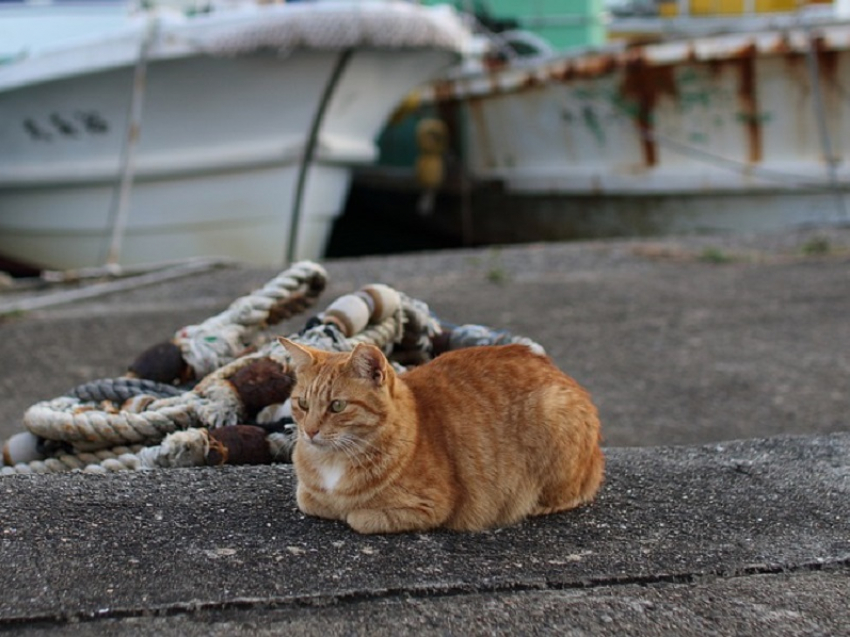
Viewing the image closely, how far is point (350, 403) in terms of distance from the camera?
220 cm

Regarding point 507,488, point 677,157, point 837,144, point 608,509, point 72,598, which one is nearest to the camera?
point 72,598

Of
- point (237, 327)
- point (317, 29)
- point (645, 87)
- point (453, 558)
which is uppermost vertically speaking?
point (317, 29)

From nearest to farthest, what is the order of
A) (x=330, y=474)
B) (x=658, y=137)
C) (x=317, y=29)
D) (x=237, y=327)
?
(x=330, y=474) < (x=237, y=327) < (x=317, y=29) < (x=658, y=137)

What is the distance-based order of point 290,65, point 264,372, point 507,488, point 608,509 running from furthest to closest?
1. point 290,65
2. point 264,372
3. point 608,509
4. point 507,488

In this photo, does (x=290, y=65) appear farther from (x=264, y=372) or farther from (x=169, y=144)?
(x=264, y=372)

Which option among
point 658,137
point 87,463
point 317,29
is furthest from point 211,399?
point 658,137

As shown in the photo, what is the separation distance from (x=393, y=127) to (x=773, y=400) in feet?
36.9

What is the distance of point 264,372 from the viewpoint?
121 inches

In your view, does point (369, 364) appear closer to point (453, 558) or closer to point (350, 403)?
point (350, 403)

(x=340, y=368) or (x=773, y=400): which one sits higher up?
(x=340, y=368)

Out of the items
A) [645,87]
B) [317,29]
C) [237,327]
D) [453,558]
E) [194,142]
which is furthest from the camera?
[645,87]

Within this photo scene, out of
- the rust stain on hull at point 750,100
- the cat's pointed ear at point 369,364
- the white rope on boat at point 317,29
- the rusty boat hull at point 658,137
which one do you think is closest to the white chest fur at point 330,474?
the cat's pointed ear at point 369,364

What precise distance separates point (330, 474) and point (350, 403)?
0.17 metres

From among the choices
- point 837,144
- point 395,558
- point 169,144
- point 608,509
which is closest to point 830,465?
A: point 608,509
